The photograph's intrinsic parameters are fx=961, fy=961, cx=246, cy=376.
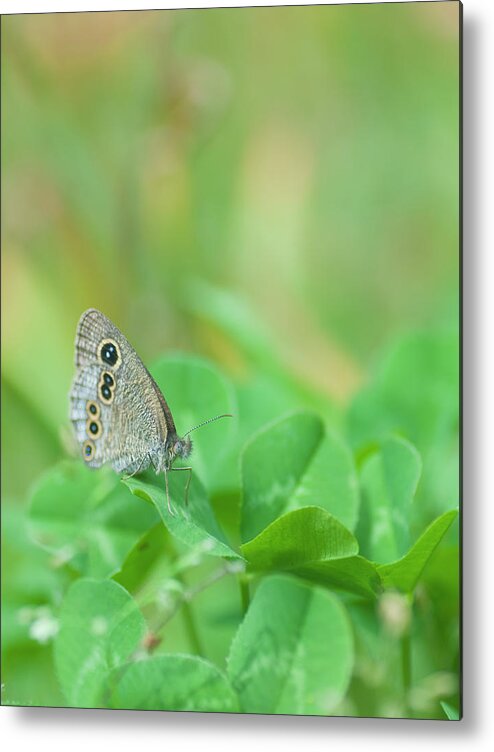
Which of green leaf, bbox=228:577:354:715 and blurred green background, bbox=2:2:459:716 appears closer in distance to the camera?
green leaf, bbox=228:577:354:715

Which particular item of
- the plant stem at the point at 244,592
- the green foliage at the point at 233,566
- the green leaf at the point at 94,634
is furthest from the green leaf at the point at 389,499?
the green leaf at the point at 94,634

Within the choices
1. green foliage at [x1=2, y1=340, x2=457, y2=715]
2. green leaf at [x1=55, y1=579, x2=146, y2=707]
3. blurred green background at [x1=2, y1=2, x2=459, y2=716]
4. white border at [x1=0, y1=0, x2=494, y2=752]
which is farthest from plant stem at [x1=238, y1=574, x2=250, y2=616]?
blurred green background at [x1=2, y1=2, x2=459, y2=716]

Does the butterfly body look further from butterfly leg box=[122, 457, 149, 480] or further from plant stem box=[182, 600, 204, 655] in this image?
plant stem box=[182, 600, 204, 655]

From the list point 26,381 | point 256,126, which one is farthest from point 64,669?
point 256,126

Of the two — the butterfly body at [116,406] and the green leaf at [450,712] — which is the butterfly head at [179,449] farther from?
the green leaf at [450,712]

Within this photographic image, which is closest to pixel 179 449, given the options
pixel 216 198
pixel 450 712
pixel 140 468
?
pixel 140 468

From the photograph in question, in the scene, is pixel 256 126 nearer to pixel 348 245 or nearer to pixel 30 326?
pixel 348 245
